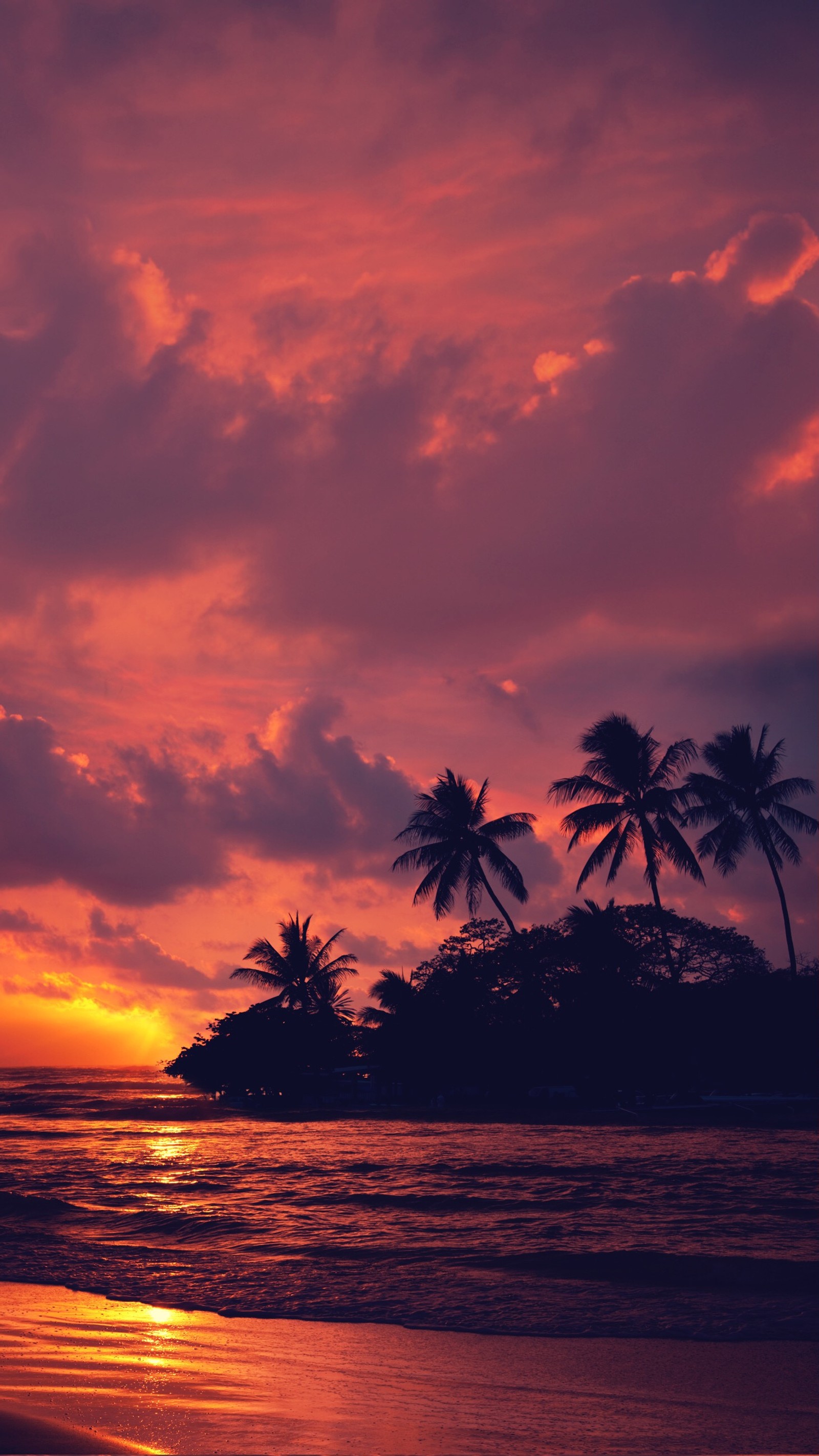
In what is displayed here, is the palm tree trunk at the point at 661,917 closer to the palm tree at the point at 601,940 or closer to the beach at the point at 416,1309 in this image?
the palm tree at the point at 601,940

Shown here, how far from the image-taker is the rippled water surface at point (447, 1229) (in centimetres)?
1068

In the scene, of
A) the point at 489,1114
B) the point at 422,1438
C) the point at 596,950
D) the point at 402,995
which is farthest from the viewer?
the point at 402,995

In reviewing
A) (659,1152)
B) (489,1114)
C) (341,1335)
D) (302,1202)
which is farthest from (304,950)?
(341,1335)

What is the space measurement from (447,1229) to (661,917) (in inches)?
1185

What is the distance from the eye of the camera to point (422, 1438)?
639 centimetres

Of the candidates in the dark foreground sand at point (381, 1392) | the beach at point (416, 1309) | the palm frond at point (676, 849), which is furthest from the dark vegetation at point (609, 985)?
the dark foreground sand at point (381, 1392)

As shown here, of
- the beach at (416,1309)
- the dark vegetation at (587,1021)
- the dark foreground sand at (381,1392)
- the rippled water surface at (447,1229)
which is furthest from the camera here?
the dark vegetation at (587,1021)

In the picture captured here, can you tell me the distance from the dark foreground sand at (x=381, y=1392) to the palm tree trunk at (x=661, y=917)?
111 ft

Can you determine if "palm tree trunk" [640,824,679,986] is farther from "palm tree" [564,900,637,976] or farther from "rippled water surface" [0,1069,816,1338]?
"rippled water surface" [0,1069,816,1338]

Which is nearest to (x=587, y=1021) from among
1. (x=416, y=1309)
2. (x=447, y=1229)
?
(x=447, y=1229)

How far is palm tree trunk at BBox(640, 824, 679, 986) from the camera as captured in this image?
42.3m

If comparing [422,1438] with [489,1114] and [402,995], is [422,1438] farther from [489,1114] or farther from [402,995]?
[402,995]

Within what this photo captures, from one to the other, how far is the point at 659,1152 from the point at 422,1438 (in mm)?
21220

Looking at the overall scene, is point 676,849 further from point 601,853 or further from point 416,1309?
point 416,1309
